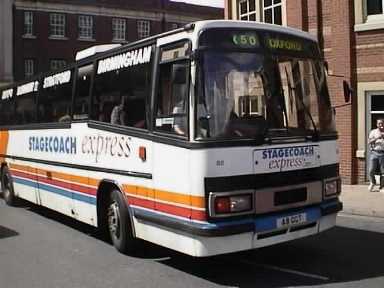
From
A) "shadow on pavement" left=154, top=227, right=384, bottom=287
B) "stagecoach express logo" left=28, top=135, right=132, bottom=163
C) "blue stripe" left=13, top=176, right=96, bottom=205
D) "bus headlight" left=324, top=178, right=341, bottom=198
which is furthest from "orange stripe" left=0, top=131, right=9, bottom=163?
"bus headlight" left=324, top=178, right=341, bottom=198

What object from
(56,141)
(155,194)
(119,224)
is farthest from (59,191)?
(155,194)

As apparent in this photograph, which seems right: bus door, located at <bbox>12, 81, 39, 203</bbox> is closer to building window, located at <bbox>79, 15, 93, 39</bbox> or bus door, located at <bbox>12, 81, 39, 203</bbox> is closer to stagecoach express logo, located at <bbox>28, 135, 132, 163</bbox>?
stagecoach express logo, located at <bbox>28, 135, 132, 163</bbox>

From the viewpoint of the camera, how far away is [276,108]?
723cm

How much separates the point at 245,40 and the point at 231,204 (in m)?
1.84

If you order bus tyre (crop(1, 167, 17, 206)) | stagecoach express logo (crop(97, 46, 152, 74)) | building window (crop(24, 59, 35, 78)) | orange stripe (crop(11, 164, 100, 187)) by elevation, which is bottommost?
bus tyre (crop(1, 167, 17, 206))

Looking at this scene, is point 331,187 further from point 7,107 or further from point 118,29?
point 118,29

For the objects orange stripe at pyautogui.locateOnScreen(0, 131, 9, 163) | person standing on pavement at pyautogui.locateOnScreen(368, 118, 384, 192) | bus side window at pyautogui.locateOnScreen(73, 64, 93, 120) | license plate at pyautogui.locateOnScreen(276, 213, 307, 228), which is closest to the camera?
license plate at pyautogui.locateOnScreen(276, 213, 307, 228)

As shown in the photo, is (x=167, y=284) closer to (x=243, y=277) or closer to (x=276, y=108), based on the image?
(x=243, y=277)

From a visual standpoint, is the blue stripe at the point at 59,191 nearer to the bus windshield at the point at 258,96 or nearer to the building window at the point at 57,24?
the bus windshield at the point at 258,96

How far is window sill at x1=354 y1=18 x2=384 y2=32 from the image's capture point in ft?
53.9

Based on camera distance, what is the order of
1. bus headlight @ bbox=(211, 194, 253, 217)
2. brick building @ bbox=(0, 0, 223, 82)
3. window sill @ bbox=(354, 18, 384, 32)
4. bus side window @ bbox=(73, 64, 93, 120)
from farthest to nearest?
brick building @ bbox=(0, 0, 223, 82), window sill @ bbox=(354, 18, 384, 32), bus side window @ bbox=(73, 64, 93, 120), bus headlight @ bbox=(211, 194, 253, 217)

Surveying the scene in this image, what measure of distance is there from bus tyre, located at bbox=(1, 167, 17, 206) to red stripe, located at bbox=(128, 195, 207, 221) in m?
7.11

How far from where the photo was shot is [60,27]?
53.1m

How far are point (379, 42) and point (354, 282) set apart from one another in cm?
1094
